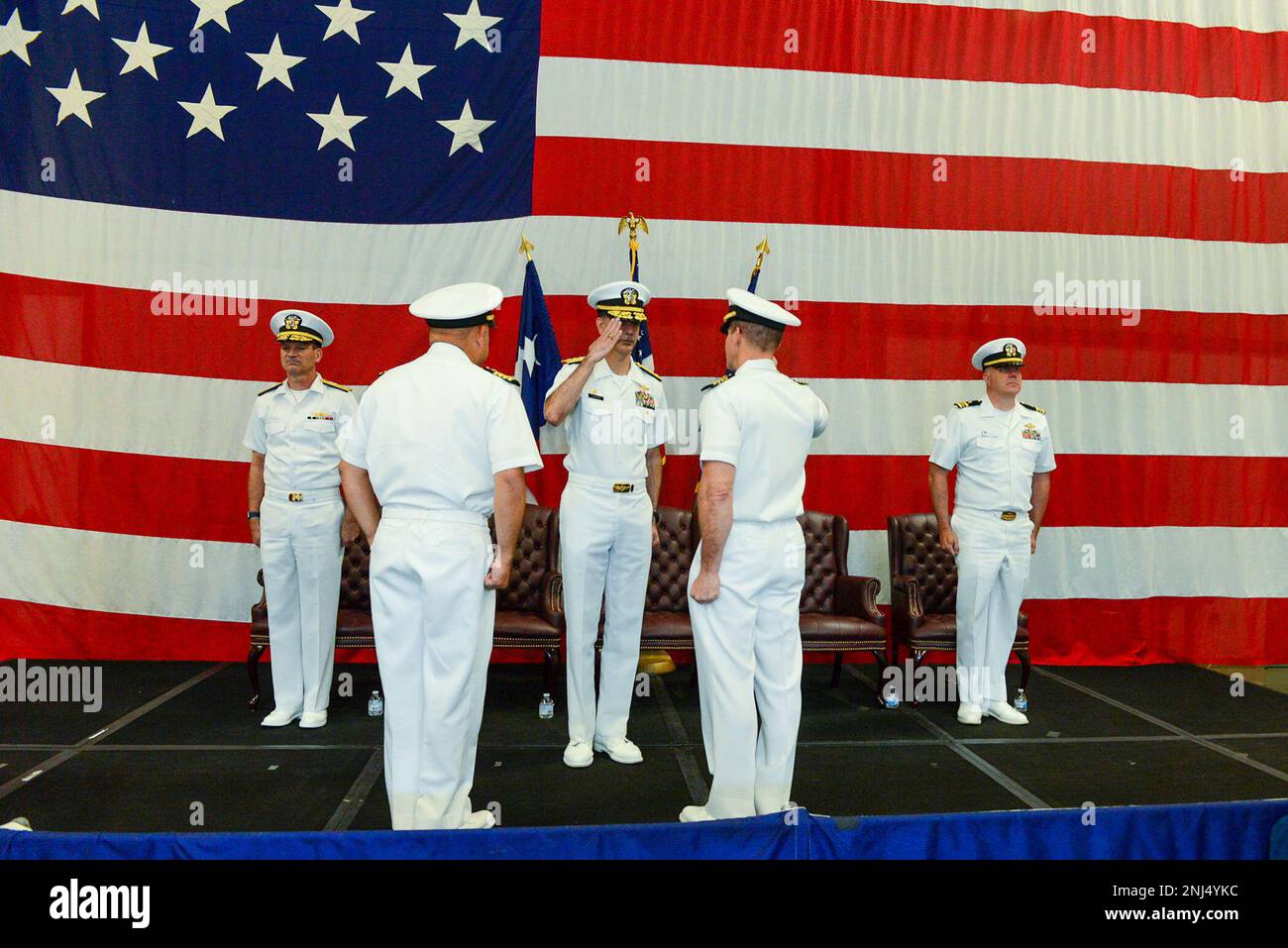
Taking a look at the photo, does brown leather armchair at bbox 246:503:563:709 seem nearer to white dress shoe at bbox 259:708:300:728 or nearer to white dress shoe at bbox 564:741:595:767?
white dress shoe at bbox 259:708:300:728

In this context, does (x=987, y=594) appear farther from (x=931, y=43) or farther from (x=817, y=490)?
(x=931, y=43)

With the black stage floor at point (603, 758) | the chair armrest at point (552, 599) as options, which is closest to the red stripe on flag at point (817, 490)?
the chair armrest at point (552, 599)

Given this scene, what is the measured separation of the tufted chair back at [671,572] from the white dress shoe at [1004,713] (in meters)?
1.56

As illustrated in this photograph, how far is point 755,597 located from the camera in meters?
2.63

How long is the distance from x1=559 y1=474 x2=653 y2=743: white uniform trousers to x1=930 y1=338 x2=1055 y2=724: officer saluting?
1.53 m

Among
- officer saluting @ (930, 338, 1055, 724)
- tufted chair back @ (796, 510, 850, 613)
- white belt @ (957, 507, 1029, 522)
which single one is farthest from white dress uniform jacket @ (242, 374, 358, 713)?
white belt @ (957, 507, 1029, 522)

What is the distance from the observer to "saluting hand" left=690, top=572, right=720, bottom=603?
2590 millimetres

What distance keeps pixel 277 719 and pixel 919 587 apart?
3227 millimetres

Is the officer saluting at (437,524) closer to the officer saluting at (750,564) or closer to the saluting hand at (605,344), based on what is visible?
the officer saluting at (750,564)

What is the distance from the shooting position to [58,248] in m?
4.82

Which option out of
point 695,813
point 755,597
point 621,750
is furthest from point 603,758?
point 755,597

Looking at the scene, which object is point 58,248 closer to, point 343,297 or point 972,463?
point 343,297
